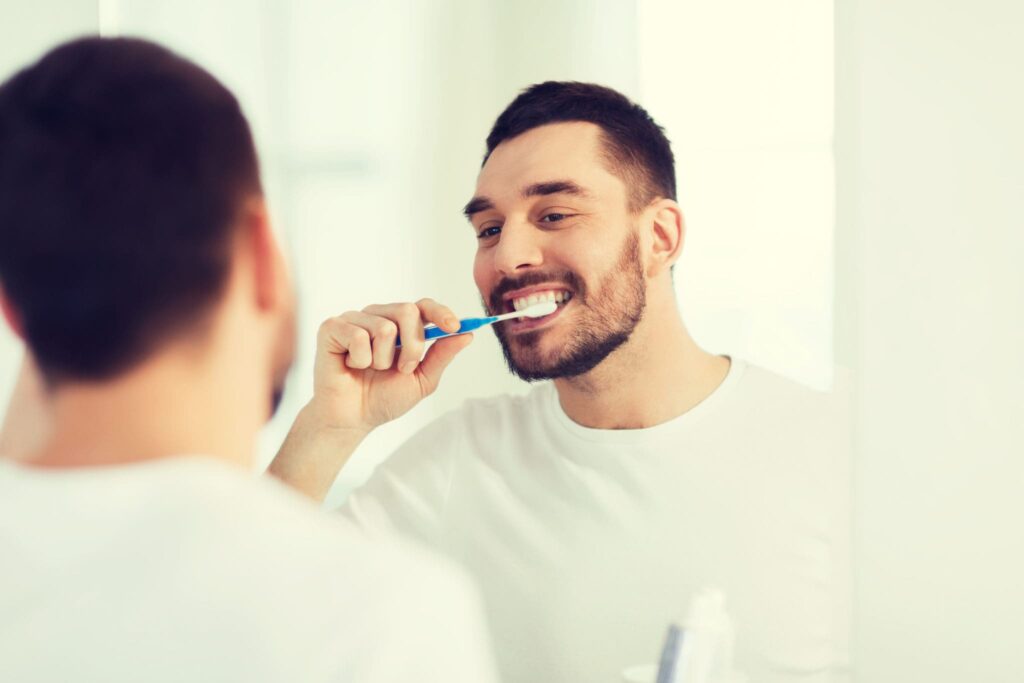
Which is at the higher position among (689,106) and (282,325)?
(689,106)

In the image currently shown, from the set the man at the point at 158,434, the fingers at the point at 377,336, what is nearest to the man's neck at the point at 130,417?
the man at the point at 158,434

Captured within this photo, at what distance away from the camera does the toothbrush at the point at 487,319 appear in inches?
35.7

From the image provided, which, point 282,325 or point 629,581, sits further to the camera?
point 629,581

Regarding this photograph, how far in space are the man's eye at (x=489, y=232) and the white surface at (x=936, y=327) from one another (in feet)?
1.10

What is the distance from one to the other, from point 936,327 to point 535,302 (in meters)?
0.37

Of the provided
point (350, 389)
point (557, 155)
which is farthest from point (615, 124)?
point (350, 389)

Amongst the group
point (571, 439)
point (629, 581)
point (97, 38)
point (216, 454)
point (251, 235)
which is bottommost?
point (629, 581)

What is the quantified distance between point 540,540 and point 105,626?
20.2 inches

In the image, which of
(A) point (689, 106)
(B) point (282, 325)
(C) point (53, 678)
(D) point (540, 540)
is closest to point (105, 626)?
(C) point (53, 678)

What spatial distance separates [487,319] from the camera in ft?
2.97

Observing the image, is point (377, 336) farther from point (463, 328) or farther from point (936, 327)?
point (936, 327)

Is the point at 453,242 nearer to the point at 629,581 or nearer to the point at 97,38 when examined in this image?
the point at 629,581

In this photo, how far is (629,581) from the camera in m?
0.83

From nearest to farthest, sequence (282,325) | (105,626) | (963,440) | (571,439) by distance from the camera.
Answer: (105,626)
(282,325)
(963,440)
(571,439)
